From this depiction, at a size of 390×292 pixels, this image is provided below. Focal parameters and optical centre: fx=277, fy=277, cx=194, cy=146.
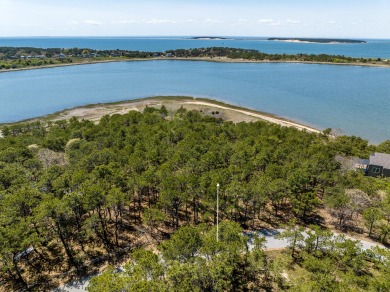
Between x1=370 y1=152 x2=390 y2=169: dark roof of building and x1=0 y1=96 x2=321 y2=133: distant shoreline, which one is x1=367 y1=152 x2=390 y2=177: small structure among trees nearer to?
x1=370 y1=152 x2=390 y2=169: dark roof of building

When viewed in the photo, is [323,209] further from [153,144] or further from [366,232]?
[153,144]

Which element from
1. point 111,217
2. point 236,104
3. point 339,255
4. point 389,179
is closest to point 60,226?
point 111,217

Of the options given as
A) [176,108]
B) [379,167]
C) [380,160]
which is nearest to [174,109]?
[176,108]

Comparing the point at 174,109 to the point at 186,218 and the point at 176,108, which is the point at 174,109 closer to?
the point at 176,108

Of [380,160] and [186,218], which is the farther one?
[380,160]

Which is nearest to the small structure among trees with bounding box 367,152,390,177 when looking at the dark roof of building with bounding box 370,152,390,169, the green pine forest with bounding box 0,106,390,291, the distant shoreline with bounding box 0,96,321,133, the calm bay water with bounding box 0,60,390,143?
the dark roof of building with bounding box 370,152,390,169

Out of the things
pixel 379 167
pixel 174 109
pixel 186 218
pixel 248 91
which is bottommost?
pixel 186 218

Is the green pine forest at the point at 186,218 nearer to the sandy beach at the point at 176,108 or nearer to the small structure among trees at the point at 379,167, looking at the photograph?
the small structure among trees at the point at 379,167
